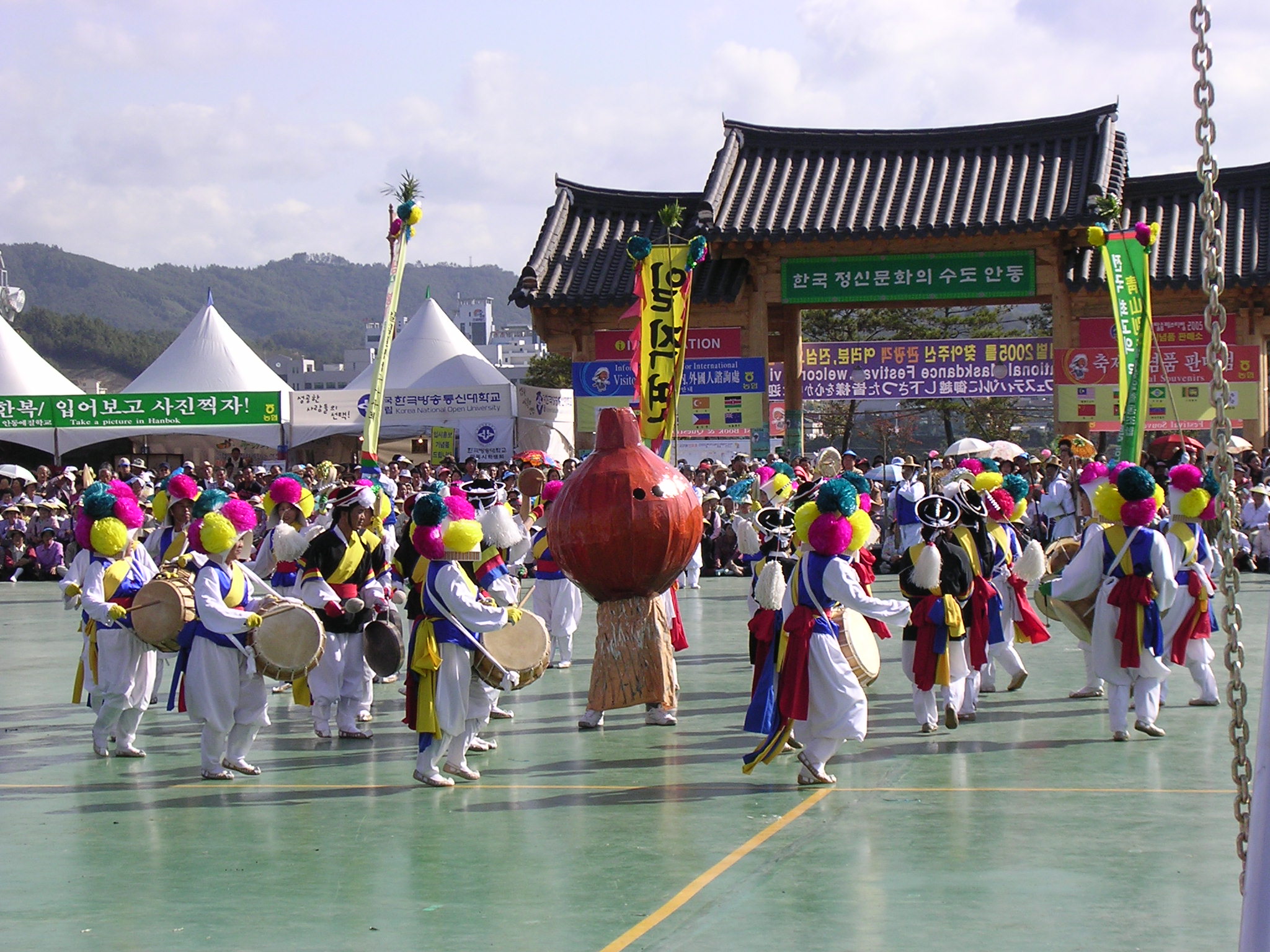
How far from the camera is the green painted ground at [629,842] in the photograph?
4895 mm

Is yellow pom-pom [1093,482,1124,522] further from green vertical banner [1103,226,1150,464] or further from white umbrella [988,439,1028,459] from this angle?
white umbrella [988,439,1028,459]

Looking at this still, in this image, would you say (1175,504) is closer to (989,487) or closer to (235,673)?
(989,487)

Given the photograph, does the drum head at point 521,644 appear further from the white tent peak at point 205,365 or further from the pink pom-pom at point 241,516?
the white tent peak at point 205,365

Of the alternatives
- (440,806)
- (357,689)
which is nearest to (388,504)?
(357,689)

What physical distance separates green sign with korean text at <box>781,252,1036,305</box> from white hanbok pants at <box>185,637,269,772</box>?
13.7 meters

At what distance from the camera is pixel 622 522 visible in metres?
8.05

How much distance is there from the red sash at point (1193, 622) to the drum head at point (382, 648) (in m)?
4.77

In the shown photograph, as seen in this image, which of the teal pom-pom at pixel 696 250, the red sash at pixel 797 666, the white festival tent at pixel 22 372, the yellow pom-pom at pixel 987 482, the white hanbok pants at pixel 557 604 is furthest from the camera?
the white festival tent at pixel 22 372

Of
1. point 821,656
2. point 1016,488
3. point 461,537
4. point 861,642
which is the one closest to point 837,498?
point 821,656

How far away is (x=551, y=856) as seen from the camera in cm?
581

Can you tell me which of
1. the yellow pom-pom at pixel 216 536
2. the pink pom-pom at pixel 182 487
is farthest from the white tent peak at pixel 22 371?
the yellow pom-pom at pixel 216 536

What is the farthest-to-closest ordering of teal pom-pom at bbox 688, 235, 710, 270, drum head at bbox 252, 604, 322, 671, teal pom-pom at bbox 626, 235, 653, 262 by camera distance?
teal pom-pom at bbox 626, 235, 653, 262, teal pom-pom at bbox 688, 235, 710, 270, drum head at bbox 252, 604, 322, 671

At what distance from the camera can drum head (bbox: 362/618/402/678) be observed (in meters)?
8.71

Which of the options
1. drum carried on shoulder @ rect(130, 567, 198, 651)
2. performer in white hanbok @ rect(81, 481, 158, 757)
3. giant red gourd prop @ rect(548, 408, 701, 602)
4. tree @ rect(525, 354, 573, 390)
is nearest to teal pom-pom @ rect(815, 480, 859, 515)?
giant red gourd prop @ rect(548, 408, 701, 602)
